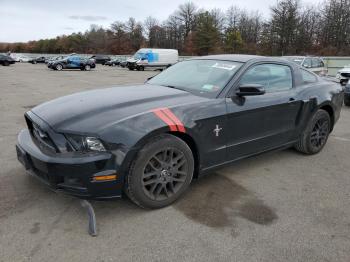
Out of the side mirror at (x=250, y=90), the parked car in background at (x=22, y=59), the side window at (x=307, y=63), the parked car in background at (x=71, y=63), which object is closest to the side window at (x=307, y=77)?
the side mirror at (x=250, y=90)

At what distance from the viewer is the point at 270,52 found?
5453cm

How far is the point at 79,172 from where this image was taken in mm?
2555

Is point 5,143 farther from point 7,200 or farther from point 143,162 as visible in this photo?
point 143,162

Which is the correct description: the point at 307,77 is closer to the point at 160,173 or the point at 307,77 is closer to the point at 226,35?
the point at 160,173

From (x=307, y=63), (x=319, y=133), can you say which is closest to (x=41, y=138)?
(x=319, y=133)

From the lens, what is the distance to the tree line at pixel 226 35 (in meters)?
50.1

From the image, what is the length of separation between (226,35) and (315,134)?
69.8m

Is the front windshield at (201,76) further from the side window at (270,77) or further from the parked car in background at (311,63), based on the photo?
the parked car in background at (311,63)

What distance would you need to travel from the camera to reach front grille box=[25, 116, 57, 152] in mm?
2773

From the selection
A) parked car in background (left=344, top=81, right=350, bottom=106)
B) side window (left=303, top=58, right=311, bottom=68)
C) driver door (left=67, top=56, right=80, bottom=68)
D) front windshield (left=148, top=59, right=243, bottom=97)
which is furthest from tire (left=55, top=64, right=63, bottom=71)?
front windshield (left=148, top=59, right=243, bottom=97)

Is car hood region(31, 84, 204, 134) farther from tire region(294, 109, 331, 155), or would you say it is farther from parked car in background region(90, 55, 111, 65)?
parked car in background region(90, 55, 111, 65)

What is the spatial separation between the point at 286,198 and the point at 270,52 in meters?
55.6

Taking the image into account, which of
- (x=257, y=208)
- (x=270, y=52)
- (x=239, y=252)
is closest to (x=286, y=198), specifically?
(x=257, y=208)

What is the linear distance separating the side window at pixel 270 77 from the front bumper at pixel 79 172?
186 centimetres
